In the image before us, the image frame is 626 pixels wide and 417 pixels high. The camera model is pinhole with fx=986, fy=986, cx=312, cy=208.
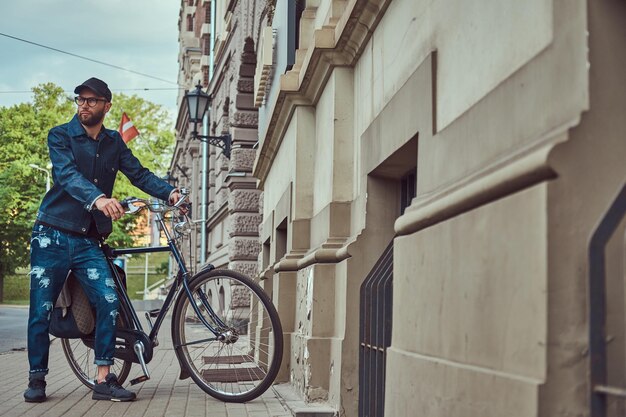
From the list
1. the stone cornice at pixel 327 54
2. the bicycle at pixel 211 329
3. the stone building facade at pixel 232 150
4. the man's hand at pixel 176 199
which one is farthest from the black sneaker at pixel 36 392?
the stone building facade at pixel 232 150

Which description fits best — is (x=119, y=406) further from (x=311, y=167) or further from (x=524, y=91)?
(x=524, y=91)

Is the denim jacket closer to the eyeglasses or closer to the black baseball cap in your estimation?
the eyeglasses

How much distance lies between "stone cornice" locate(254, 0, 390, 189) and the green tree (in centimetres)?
3959

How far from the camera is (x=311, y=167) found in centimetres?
767

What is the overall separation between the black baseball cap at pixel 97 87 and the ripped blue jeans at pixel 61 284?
93 cm

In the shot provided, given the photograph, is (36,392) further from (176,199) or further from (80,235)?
(176,199)

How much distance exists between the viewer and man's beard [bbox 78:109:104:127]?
644cm

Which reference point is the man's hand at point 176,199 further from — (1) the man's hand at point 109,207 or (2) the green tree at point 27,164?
(2) the green tree at point 27,164

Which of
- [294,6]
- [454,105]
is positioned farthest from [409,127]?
[294,6]

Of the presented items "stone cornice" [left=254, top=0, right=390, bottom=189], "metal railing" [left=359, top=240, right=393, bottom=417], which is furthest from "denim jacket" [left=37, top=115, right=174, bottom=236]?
"metal railing" [left=359, top=240, right=393, bottom=417]

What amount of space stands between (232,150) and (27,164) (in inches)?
1286

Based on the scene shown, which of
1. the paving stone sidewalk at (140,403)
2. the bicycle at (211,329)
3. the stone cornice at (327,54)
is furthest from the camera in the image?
the bicycle at (211,329)

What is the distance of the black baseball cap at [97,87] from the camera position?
6359 mm

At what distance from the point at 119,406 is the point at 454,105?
Result: 3212 millimetres
